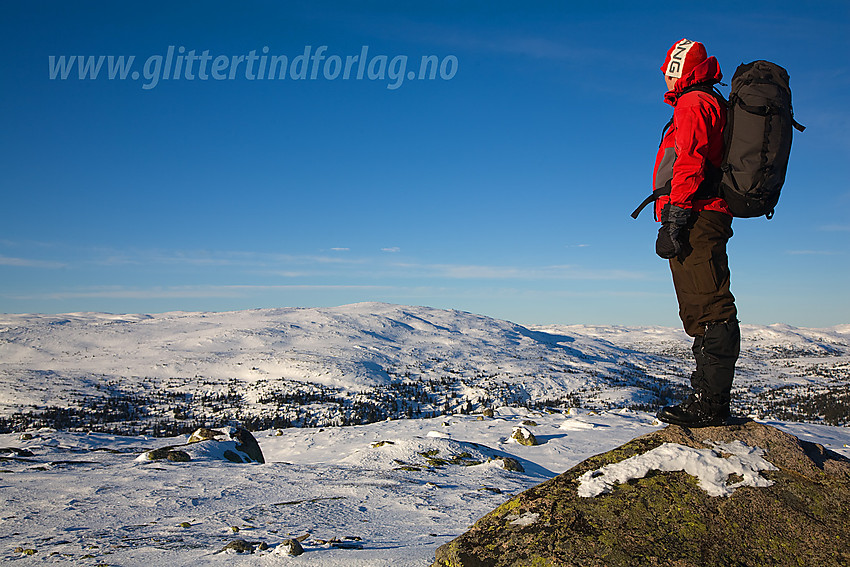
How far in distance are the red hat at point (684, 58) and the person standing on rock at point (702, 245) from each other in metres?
0.32

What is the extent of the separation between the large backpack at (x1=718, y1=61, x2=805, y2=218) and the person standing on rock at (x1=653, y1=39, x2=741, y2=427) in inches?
5.9

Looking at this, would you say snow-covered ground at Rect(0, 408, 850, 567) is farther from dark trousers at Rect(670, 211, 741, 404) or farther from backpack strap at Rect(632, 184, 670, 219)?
backpack strap at Rect(632, 184, 670, 219)

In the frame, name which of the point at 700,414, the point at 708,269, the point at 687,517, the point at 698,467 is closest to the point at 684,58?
the point at 708,269

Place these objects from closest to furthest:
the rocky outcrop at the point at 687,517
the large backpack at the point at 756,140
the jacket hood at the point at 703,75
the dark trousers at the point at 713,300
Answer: the rocky outcrop at the point at 687,517, the large backpack at the point at 756,140, the dark trousers at the point at 713,300, the jacket hood at the point at 703,75

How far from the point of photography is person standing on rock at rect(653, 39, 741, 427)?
518cm

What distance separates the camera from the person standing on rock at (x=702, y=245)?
518 centimetres

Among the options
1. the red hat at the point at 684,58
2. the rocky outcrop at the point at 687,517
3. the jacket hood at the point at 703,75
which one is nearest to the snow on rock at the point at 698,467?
the rocky outcrop at the point at 687,517

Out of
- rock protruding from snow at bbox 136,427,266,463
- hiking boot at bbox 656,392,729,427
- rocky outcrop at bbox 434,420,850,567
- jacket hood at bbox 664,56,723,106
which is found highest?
jacket hood at bbox 664,56,723,106

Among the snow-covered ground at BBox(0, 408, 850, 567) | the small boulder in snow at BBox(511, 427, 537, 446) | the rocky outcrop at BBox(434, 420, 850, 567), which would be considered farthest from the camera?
the small boulder in snow at BBox(511, 427, 537, 446)

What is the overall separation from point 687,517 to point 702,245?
2797mm

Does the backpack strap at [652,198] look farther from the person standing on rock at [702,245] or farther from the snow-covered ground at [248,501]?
the snow-covered ground at [248,501]

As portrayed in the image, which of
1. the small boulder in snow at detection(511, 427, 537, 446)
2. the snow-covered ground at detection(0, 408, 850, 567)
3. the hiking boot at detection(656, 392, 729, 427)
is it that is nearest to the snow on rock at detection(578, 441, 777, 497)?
the hiking boot at detection(656, 392, 729, 427)

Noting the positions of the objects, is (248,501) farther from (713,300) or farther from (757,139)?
(757,139)

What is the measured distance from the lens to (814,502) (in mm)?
4293
